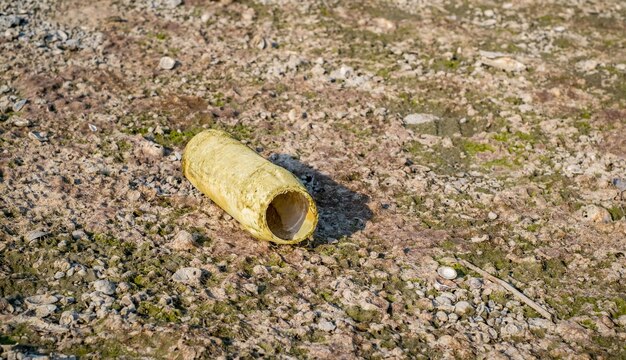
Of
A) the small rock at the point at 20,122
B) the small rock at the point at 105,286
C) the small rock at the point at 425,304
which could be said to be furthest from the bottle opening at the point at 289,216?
the small rock at the point at 20,122

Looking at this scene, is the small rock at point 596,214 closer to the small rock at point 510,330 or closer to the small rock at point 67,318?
the small rock at point 510,330

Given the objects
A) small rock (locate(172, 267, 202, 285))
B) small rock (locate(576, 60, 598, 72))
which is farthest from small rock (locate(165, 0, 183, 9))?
small rock (locate(172, 267, 202, 285))

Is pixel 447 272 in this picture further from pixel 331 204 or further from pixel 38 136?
pixel 38 136

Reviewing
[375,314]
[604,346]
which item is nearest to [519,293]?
[604,346]

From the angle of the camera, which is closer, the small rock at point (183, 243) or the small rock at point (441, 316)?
the small rock at point (441, 316)

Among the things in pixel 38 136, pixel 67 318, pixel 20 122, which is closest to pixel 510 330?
pixel 67 318

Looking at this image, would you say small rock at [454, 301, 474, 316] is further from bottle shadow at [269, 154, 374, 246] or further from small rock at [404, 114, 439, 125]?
small rock at [404, 114, 439, 125]
